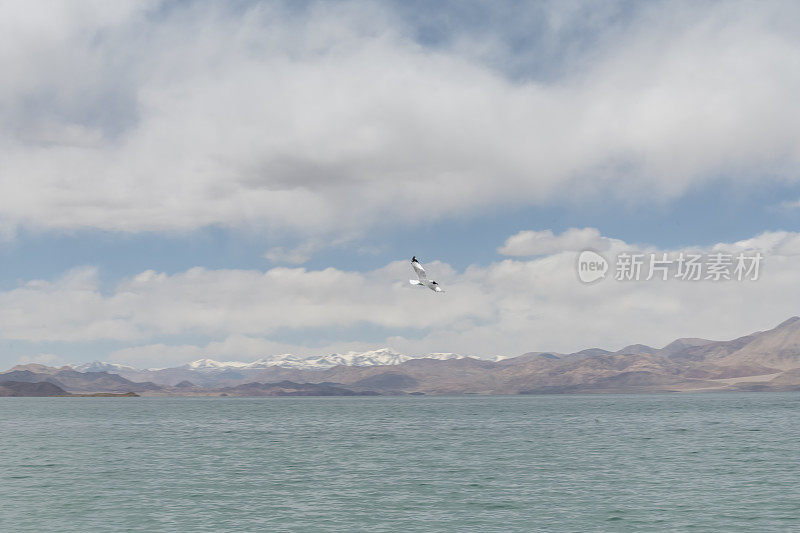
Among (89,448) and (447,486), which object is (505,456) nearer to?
(447,486)

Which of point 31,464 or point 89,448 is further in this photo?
point 89,448

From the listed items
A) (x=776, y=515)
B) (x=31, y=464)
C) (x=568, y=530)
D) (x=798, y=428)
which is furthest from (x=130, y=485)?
(x=798, y=428)

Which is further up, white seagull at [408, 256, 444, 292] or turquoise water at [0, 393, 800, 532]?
white seagull at [408, 256, 444, 292]

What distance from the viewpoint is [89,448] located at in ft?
373

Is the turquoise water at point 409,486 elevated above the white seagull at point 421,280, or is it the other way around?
the white seagull at point 421,280

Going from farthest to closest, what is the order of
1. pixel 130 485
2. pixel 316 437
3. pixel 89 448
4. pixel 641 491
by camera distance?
pixel 316 437 → pixel 89 448 → pixel 130 485 → pixel 641 491

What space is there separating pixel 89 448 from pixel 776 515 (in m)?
102

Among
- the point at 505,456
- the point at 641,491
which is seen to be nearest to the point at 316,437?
the point at 505,456

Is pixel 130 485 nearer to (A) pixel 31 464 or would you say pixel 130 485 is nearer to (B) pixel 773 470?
(A) pixel 31 464

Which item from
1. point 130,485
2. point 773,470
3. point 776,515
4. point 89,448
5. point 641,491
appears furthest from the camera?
point 89,448

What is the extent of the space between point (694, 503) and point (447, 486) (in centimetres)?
2164

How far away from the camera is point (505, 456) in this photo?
9038 centimetres

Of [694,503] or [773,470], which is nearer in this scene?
[694,503]

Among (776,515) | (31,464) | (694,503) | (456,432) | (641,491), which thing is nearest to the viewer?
(776,515)
